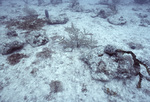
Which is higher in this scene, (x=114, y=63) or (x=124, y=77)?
(x=114, y=63)

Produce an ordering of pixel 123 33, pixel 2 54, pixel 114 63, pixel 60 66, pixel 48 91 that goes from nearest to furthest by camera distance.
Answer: pixel 48 91, pixel 114 63, pixel 60 66, pixel 2 54, pixel 123 33

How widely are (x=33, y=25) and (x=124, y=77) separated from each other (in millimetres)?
6871

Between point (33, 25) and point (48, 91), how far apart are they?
18.8 feet

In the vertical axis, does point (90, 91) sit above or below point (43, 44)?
below

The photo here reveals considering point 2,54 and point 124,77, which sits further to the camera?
point 2,54

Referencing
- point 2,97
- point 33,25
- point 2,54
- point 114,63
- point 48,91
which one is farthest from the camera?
point 33,25

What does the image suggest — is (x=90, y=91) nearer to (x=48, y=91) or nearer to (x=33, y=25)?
(x=48, y=91)

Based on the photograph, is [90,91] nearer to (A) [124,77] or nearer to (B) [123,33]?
(A) [124,77]

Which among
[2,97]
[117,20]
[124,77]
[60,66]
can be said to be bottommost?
[2,97]

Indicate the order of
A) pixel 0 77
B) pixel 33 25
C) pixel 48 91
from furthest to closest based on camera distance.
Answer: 1. pixel 33 25
2. pixel 0 77
3. pixel 48 91

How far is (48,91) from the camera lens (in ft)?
7.91

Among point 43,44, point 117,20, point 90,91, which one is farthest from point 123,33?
point 43,44

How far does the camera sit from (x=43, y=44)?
4.32 m

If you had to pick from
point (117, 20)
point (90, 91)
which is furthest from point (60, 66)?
point (117, 20)
